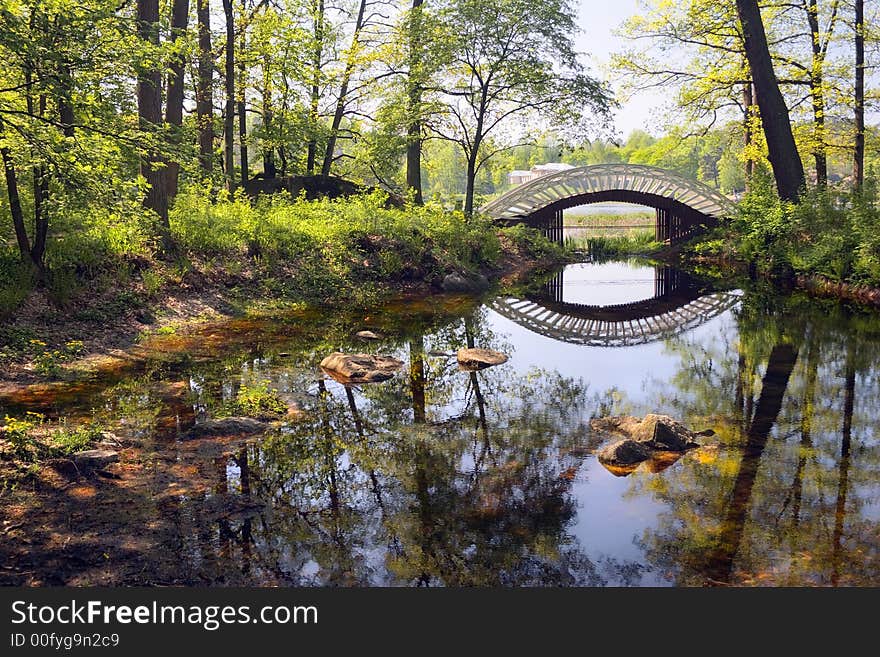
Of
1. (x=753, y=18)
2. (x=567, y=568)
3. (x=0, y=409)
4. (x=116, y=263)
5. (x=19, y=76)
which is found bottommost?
(x=567, y=568)

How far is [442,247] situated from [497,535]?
16100 millimetres

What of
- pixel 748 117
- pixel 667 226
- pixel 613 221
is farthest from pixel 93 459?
pixel 613 221

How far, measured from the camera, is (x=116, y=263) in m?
12.2

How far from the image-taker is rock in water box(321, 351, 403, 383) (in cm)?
934

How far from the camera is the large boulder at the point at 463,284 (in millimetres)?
18453

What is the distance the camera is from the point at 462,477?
6109mm

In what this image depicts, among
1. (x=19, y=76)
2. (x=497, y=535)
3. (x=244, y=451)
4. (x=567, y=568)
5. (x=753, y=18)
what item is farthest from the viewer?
(x=753, y=18)

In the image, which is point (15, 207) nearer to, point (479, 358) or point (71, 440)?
point (71, 440)

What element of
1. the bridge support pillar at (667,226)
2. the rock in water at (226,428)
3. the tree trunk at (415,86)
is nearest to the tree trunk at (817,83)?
the bridge support pillar at (667,226)

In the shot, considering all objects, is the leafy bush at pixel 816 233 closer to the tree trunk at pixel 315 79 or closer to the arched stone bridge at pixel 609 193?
the arched stone bridge at pixel 609 193

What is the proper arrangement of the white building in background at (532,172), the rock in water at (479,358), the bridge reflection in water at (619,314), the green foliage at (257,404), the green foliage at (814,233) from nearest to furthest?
the green foliage at (257,404)
the rock in water at (479,358)
the bridge reflection in water at (619,314)
the green foliage at (814,233)
the white building in background at (532,172)

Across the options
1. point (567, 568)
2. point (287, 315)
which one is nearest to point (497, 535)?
point (567, 568)

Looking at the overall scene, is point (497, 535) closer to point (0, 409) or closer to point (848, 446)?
point (848, 446)

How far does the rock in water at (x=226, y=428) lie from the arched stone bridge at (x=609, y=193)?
22699 mm
